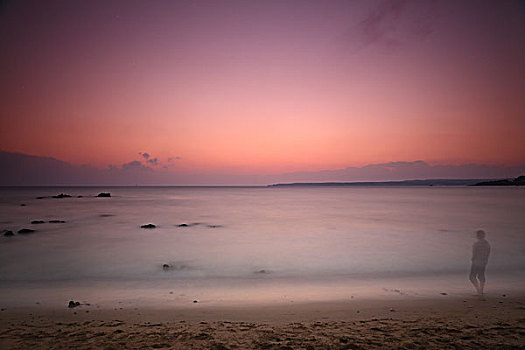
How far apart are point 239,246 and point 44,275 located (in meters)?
9.60

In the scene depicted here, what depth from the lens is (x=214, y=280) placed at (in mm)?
11266

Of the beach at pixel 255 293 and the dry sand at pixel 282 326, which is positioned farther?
the beach at pixel 255 293

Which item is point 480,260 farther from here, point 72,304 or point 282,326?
point 72,304

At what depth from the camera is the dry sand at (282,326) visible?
5.12 meters

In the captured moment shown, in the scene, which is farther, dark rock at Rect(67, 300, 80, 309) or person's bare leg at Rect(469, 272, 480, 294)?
person's bare leg at Rect(469, 272, 480, 294)

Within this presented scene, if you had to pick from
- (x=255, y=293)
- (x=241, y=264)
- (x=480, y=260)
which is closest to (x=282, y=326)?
(x=255, y=293)

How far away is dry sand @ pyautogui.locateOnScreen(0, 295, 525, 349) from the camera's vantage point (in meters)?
5.12

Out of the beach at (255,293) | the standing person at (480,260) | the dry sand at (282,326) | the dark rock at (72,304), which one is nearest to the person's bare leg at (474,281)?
the standing person at (480,260)

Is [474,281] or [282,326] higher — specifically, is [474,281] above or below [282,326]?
below

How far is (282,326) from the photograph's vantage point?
19.9ft

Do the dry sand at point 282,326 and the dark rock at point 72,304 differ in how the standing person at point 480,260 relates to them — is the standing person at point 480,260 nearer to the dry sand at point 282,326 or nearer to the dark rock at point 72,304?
the dry sand at point 282,326

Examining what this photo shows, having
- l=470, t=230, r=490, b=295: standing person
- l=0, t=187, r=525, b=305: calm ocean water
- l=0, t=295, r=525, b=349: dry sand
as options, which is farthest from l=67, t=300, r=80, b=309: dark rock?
l=470, t=230, r=490, b=295: standing person

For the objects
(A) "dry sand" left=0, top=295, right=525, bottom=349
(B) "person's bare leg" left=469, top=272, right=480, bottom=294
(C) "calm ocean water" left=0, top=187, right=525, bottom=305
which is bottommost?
(C) "calm ocean water" left=0, top=187, right=525, bottom=305

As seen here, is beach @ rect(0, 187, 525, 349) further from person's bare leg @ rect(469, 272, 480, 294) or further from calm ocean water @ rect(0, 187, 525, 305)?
person's bare leg @ rect(469, 272, 480, 294)
